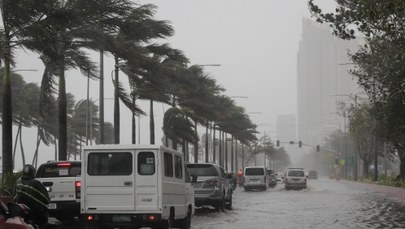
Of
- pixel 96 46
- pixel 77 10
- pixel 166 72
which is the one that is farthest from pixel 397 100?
pixel 77 10

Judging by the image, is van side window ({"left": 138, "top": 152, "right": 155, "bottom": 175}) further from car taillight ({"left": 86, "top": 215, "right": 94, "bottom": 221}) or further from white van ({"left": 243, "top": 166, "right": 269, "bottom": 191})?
white van ({"left": 243, "top": 166, "right": 269, "bottom": 191})

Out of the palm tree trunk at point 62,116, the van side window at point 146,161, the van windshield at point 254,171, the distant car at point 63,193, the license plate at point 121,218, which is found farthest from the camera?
the van windshield at point 254,171

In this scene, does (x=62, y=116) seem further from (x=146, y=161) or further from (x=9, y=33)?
(x=146, y=161)

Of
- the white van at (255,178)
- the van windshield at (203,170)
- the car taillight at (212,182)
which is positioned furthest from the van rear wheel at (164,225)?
the white van at (255,178)

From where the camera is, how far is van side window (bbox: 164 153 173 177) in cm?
1533

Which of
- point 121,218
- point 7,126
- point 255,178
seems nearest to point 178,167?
point 121,218

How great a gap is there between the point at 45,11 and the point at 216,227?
7.42 m

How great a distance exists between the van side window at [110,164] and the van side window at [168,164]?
88 cm

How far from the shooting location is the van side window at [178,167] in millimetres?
16297

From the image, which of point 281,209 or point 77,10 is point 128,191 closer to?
point 77,10

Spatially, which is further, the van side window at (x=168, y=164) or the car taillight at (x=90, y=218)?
the van side window at (x=168, y=164)

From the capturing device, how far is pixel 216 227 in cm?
1848

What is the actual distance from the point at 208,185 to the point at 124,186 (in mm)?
9735

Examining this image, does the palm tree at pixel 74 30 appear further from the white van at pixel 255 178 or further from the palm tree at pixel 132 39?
the white van at pixel 255 178
